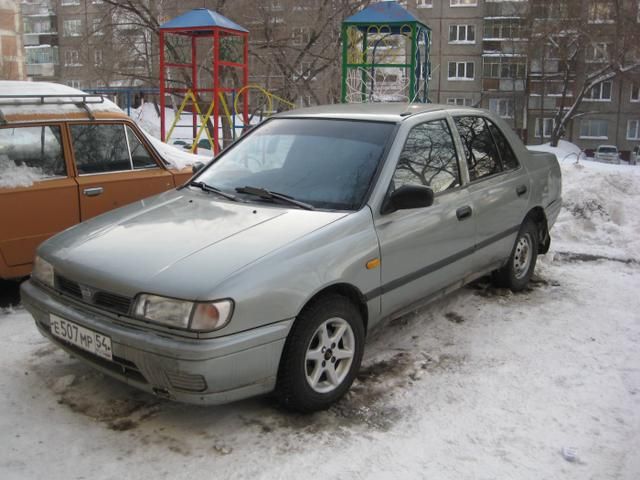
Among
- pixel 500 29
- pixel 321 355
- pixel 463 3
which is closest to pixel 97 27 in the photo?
pixel 321 355

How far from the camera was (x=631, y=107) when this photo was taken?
54.4 meters

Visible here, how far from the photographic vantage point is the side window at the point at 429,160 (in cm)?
420

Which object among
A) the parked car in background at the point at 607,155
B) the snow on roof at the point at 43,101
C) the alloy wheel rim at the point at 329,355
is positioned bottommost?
the parked car in background at the point at 607,155

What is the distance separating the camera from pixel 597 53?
47438 millimetres

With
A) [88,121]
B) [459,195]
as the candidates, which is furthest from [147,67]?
[459,195]

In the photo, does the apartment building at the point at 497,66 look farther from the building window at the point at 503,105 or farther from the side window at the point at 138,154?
the side window at the point at 138,154

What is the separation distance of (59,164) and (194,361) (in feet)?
10.1

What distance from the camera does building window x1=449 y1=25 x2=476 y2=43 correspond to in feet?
185

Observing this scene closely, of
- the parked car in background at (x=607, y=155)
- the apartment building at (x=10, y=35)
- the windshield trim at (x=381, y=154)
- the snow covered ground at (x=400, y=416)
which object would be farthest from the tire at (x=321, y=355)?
the apartment building at (x=10, y=35)

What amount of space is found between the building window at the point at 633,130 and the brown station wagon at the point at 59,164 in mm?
56592

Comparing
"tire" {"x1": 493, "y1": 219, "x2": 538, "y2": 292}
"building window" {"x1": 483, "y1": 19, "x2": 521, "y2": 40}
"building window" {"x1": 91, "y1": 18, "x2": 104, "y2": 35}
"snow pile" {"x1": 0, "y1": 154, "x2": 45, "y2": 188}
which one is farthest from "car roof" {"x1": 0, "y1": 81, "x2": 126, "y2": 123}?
"building window" {"x1": 483, "y1": 19, "x2": 521, "y2": 40}

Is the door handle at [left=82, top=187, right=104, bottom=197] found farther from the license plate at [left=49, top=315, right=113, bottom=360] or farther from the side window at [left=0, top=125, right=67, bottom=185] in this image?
the license plate at [left=49, top=315, right=113, bottom=360]

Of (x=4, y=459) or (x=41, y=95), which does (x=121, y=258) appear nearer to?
(x=4, y=459)

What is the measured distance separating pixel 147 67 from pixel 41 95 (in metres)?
18.1
